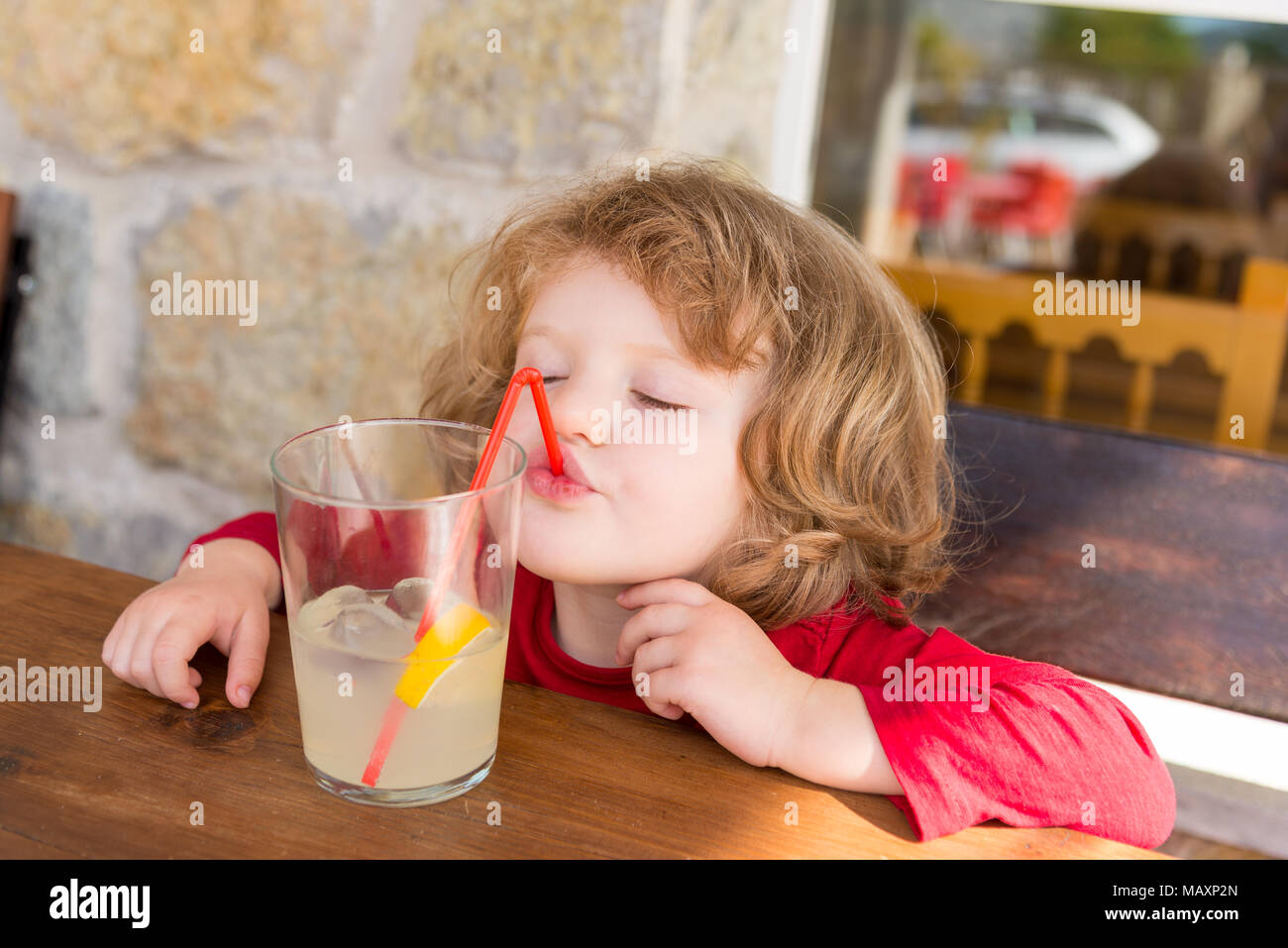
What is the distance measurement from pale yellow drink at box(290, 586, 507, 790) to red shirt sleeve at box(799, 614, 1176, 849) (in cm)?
28

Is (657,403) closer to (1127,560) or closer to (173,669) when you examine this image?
(173,669)

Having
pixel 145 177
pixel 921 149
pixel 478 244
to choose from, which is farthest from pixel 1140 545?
pixel 921 149

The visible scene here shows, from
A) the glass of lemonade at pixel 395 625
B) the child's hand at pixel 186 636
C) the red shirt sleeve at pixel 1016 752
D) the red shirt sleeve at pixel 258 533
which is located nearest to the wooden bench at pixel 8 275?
the red shirt sleeve at pixel 258 533

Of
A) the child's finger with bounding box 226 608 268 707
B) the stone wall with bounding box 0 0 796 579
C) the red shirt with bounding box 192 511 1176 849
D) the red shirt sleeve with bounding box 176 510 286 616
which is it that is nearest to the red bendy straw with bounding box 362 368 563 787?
the child's finger with bounding box 226 608 268 707

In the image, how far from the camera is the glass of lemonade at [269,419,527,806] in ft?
2.09

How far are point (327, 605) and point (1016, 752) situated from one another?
0.47 m

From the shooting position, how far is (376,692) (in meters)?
0.66

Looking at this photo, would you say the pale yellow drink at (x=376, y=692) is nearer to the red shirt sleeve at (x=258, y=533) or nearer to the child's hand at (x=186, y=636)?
the child's hand at (x=186, y=636)

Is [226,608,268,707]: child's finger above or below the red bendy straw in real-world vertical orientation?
below

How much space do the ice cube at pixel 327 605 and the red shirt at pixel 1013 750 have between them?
0.32m

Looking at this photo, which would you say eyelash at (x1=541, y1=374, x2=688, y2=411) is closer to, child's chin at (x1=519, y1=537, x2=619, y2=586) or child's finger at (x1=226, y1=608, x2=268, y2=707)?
child's chin at (x1=519, y1=537, x2=619, y2=586)

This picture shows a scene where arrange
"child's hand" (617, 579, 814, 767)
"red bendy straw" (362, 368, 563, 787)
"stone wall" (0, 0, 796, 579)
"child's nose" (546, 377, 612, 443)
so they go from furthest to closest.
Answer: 1. "stone wall" (0, 0, 796, 579)
2. "child's nose" (546, 377, 612, 443)
3. "child's hand" (617, 579, 814, 767)
4. "red bendy straw" (362, 368, 563, 787)
